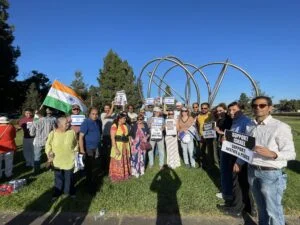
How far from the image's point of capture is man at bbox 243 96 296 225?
145 inches

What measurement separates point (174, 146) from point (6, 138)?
4953mm

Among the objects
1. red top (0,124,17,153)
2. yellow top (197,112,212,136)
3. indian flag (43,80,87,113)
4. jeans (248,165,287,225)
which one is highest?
indian flag (43,80,87,113)

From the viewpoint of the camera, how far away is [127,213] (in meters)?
6.08

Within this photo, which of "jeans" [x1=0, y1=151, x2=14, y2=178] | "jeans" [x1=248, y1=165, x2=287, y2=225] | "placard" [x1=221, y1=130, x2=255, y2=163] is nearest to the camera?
"jeans" [x1=248, y1=165, x2=287, y2=225]

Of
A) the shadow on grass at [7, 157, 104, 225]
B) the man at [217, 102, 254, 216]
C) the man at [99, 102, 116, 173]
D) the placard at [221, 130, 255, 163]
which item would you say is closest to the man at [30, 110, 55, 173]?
the man at [99, 102, 116, 173]

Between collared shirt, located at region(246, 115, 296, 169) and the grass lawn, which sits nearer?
collared shirt, located at region(246, 115, 296, 169)

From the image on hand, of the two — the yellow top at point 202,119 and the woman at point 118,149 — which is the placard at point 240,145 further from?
the yellow top at point 202,119

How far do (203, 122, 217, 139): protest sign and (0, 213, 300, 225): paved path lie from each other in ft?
11.4

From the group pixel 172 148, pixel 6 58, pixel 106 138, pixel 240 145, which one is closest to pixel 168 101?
pixel 172 148

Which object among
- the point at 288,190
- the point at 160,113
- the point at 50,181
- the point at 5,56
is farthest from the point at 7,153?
the point at 5,56

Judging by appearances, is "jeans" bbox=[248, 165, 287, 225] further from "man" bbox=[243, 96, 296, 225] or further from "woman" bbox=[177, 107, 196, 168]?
"woman" bbox=[177, 107, 196, 168]

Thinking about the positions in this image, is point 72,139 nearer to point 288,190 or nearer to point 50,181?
point 50,181

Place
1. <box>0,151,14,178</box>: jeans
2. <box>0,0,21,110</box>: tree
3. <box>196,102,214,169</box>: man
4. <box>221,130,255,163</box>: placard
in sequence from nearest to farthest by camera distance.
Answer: <box>221,130,255,163</box>: placard
<box>0,151,14,178</box>: jeans
<box>196,102,214,169</box>: man
<box>0,0,21,110</box>: tree

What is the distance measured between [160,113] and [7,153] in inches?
185
